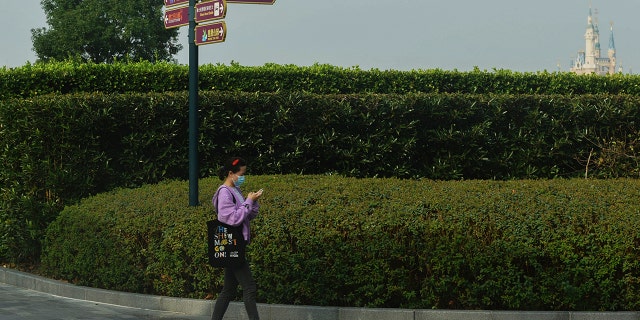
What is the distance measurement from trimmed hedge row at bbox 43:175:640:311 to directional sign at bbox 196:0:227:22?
2307mm

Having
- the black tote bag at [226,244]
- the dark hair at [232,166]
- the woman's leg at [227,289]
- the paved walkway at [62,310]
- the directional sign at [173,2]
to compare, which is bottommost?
the paved walkway at [62,310]

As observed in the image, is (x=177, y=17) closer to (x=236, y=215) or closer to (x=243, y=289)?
(x=236, y=215)

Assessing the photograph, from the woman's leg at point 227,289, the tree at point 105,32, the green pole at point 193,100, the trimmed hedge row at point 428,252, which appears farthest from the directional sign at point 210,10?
the tree at point 105,32

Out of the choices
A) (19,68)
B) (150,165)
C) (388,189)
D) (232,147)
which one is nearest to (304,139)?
(232,147)

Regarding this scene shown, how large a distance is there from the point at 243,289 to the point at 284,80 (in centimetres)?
1042

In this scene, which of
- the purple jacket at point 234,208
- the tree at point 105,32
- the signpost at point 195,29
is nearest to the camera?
the purple jacket at point 234,208

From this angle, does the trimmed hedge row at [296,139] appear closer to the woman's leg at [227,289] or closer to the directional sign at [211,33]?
the directional sign at [211,33]

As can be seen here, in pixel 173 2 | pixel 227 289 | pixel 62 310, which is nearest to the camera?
pixel 227 289

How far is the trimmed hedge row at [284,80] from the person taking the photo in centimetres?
1609

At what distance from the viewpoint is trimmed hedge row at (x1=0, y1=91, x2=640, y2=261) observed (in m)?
13.8

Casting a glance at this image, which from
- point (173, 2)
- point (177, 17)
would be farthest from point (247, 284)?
point (173, 2)

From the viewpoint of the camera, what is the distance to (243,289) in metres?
8.09

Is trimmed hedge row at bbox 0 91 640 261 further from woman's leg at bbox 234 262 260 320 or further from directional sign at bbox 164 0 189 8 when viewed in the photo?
woman's leg at bbox 234 262 260 320

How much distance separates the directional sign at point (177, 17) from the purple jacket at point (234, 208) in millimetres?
3394
